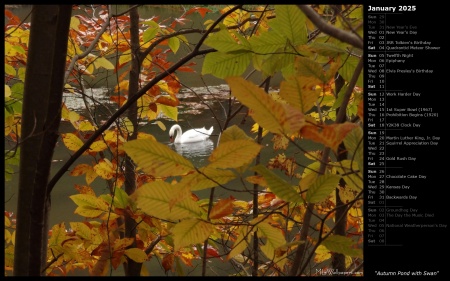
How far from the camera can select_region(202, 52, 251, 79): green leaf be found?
0.72 meters

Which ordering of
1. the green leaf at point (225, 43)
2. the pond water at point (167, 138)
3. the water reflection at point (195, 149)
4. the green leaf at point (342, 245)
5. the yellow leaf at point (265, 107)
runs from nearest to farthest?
the yellow leaf at point (265, 107) < the green leaf at point (342, 245) < the green leaf at point (225, 43) < the pond water at point (167, 138) < the water reflection at point (195, 149)

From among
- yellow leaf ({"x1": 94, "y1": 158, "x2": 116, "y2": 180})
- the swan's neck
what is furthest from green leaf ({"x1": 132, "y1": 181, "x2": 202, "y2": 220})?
the swan's neck

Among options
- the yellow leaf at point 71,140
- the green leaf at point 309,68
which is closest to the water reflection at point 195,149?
the yellow leaf at point 71,140

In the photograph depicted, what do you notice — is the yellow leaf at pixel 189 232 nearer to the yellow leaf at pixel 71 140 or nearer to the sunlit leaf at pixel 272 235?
the sunlit leaf at pixel 272 235

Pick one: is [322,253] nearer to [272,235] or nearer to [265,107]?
[272,235]

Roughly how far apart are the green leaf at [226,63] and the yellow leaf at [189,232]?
22 cm

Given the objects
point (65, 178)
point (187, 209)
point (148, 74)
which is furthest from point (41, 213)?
point (65, 178)

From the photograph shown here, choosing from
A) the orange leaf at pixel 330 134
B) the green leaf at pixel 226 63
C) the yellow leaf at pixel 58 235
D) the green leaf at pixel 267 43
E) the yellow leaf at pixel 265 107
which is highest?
the green leaf at pixel 267 43

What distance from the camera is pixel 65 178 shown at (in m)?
5.63

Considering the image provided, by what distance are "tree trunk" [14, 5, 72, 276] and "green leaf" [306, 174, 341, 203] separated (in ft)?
1.40

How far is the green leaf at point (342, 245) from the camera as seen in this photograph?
1.98 ft
